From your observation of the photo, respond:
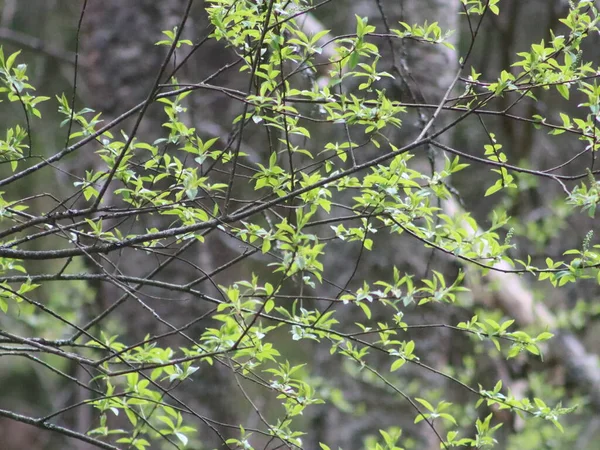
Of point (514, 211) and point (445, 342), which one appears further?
point (514, 211)

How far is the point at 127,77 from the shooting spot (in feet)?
11.0

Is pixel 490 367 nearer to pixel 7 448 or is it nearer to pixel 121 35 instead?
pixel 121 35

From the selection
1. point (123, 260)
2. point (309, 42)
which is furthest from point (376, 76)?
point (123, 260)

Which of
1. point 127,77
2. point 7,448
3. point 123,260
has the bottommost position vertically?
point 7,448

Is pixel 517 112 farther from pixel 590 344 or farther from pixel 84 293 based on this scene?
pixel 84 293

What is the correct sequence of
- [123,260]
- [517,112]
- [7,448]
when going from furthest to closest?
[7,448], [517,112], [123,260]

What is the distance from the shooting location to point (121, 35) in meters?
3.39

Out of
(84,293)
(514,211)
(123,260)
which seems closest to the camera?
(123,260)

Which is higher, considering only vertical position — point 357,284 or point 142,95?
point 142,95

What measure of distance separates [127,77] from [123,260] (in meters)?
0.84

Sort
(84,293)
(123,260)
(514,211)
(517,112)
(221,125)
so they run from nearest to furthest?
(123,260) → (84,293) → (221,125) → (514,211) → (517,112)

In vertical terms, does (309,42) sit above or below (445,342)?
above

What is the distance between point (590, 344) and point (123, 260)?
15.0ft

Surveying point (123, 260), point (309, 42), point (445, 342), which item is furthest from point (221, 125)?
point (309, 42)
